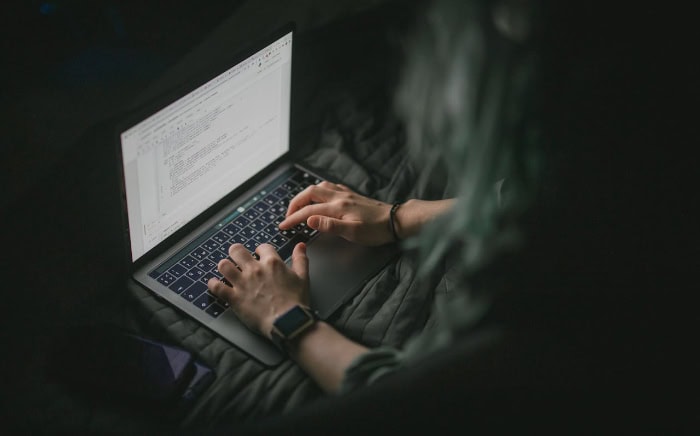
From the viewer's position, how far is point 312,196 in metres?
1.15

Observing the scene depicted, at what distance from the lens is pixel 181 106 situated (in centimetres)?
92

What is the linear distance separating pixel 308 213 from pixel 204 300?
228mm

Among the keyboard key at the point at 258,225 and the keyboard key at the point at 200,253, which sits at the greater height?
the keyboard key at the point at 258,225

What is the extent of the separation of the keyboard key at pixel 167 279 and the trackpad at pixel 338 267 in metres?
0.22

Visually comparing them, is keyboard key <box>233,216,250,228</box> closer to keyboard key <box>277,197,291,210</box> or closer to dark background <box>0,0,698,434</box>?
keyboard key <box>277,197,291,210</box>

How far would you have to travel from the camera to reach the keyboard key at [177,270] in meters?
1.03

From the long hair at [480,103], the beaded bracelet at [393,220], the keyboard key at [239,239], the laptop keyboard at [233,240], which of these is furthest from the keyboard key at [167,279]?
the long hair at [480,103]

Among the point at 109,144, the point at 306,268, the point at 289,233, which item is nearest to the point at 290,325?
the point at 306,268

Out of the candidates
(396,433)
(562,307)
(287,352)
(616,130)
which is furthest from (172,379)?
(616,130)

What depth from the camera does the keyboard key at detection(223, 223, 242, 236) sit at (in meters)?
1.10

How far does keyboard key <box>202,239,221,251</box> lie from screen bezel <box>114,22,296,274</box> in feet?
0.12

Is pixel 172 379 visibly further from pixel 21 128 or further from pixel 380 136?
pixel 380 136

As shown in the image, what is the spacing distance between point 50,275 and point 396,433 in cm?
62

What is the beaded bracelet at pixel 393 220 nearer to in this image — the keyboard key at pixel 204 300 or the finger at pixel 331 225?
the finger at pixel 331 225
